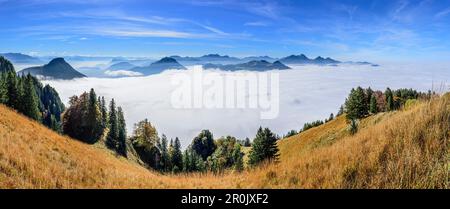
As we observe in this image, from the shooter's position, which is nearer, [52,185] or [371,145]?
[52,185]

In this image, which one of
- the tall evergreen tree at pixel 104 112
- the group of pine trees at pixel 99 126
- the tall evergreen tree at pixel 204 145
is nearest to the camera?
the group of pine trees at pixel 99 126

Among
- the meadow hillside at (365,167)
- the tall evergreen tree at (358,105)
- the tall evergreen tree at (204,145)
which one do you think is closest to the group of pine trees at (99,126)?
the tall evergreen tree at (358,105)

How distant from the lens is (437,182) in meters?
5.57

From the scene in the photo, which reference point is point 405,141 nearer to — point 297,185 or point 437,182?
point 437,182

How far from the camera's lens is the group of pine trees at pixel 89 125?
77750mm

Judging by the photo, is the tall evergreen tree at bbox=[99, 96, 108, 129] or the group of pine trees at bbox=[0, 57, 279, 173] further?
the tall evergreen tree at bbox=[99, 96, 108, 129]

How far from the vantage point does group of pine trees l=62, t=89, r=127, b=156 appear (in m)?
77.8

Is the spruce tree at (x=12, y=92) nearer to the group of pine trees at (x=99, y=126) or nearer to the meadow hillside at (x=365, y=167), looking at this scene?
Answer: the group of pine trees at (x=99, y=126)

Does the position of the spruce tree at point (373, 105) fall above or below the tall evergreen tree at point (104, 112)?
above

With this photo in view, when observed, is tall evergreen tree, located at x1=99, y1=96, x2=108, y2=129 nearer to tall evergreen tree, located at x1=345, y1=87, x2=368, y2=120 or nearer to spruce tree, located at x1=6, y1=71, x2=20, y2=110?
spruce tree, located at x1=6, y1=71, x2=20, y2=110

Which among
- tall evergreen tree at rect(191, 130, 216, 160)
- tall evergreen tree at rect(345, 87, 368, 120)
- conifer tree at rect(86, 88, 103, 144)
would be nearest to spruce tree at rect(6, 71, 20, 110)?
conifer tree at rect(86, 88, 103, 144)

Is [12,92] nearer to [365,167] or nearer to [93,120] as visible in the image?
[93,120]

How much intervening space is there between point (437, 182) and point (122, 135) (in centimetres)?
8325
